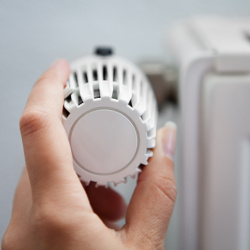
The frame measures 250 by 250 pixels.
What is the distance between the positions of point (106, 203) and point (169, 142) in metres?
0.08

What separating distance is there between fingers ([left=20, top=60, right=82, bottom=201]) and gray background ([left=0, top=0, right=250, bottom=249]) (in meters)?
0.13

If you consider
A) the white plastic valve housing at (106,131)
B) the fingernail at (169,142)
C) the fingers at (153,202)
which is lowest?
the fingers at (153,202)

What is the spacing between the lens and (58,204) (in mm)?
191

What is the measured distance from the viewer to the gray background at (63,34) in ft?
1.14

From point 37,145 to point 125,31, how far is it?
11.3 inches

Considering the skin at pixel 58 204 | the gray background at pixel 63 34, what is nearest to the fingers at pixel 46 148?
the skin at pixel 58 204

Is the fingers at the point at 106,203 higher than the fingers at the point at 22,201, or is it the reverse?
the fingers at the point at 22,201

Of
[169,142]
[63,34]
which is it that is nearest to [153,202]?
[169,142]

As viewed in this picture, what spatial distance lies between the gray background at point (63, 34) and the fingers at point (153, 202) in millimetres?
142

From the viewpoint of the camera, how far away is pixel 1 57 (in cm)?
38

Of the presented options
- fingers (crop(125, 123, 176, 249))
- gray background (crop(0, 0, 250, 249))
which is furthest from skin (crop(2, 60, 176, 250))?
gray background (crop(0, 0, 250, 249))

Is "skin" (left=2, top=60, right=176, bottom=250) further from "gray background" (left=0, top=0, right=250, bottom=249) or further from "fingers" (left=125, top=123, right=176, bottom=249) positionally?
"gray background" (left=0, top=0, right=250, bottom=249)

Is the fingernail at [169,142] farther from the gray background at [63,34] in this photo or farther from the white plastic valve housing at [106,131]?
the gray background at [63,34]

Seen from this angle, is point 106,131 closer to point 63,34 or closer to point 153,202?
point 153,202
